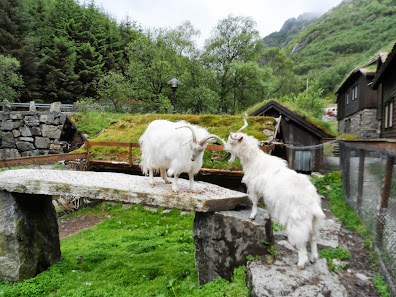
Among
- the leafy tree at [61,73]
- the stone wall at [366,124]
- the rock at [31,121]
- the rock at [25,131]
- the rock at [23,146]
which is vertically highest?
the leafy tree at [61,73]

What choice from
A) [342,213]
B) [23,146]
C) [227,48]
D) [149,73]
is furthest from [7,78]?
[342,213]

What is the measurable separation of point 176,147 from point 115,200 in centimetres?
145

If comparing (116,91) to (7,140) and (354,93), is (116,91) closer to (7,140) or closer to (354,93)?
(7,140)

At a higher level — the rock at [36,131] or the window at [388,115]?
the window at [388,115]

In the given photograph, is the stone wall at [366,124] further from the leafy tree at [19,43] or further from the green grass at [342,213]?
the leafy tree at [19,43]

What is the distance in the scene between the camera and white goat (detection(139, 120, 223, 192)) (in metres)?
3.76

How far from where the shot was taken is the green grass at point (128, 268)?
412 cm

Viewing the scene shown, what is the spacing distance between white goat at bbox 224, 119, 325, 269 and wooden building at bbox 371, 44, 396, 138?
1151 centimetres

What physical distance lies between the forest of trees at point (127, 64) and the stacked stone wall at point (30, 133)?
3221 mm

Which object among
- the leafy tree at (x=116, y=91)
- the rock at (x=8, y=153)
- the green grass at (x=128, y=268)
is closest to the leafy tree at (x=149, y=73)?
the leafy tree at (x=116, y=91)

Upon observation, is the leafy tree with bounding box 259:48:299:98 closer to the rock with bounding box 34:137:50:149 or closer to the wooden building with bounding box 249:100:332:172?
the wooden building with bounding box 249:100:332:172

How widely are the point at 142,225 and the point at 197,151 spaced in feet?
15.7

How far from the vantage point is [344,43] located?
75.8 meters

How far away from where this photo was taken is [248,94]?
27.2 metres
